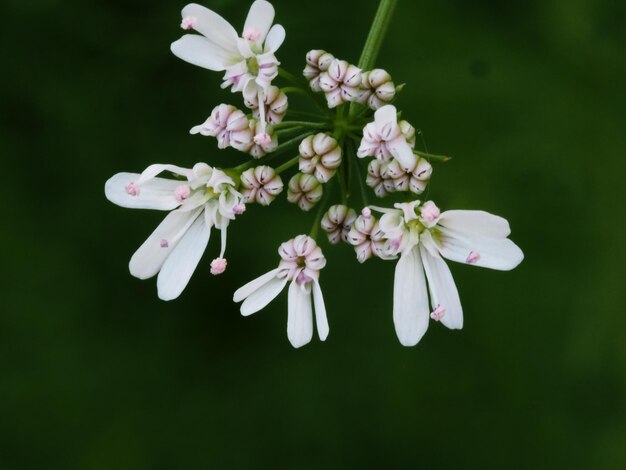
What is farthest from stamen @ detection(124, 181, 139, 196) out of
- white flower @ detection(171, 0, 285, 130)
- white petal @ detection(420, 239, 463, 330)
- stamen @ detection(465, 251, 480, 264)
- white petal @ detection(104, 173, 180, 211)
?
stamen @ detection(465, 251, 480, 264)

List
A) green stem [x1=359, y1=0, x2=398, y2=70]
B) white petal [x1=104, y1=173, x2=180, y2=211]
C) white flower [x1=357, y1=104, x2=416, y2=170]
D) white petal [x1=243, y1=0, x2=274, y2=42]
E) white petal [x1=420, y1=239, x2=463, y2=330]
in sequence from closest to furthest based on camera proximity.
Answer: white flower [x1=357, y1=104, x2=416, y2=170] < white petal [x1=243, y1=0, x2=274, y2=42] < white petal [x1=420, y1=239, x2=463, y2=330] < white petal [x1=104, y1=173, x2=180, y2=211] < green stem [x1=359, y1=0, x2=398, y2=70]

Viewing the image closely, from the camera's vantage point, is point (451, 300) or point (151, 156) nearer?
point (451, 300)

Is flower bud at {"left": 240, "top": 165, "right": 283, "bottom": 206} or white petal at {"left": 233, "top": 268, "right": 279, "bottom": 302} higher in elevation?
flower bud at {"left": 240, "top": 165, "right": 283, "bottom": 206}

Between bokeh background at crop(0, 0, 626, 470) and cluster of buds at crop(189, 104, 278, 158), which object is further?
bokeh background at crop(0, 0, 626, 470)

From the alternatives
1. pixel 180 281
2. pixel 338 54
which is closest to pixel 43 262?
pixel 180 281

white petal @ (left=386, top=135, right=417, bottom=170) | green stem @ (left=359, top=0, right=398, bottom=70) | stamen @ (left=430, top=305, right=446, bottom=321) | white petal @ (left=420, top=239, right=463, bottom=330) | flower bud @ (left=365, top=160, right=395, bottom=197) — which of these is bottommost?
stamen @ (left=430, top=305, right=446, bottom=321)

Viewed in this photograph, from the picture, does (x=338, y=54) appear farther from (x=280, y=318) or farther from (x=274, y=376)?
(x=274, y=376)

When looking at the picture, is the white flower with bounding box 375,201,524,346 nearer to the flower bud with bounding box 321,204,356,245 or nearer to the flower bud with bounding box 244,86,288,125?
the flower bud with bounding box 321,204,356,245
